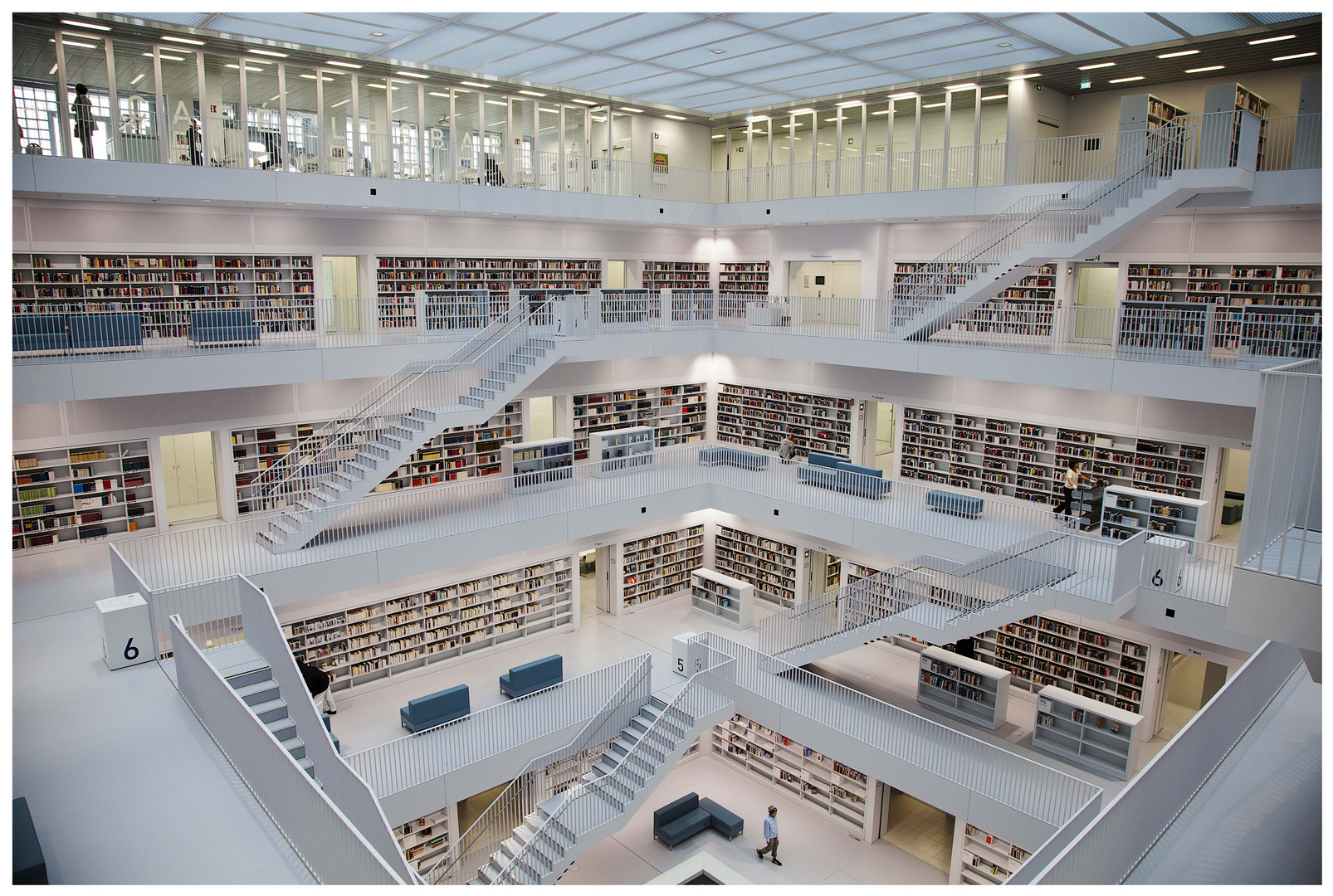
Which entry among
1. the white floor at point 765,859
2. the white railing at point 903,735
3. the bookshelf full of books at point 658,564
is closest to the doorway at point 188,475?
the bookshelf full of books at point 658,564

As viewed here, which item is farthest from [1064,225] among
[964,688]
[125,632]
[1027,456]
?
[125,632]

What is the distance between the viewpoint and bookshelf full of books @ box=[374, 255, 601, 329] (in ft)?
53.5

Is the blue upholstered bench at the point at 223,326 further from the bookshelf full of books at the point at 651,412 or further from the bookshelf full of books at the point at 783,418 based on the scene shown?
the bookshelf full of books at the point at 783,418

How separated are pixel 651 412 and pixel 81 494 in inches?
430

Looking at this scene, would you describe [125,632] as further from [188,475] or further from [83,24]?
[83,24]

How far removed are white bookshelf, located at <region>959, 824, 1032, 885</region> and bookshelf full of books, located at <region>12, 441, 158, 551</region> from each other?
13.3 metres

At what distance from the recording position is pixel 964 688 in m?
13.7

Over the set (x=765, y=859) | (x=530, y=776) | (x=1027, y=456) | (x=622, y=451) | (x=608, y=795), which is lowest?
(x=765, y=859)

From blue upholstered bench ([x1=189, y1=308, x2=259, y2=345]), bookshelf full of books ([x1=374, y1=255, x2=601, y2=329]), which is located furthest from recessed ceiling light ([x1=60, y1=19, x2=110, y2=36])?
bookshelf full of books ([x1=374, y1=255, x2=601, y2=329])

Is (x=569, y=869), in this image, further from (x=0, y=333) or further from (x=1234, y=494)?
(x=1234, y=494)

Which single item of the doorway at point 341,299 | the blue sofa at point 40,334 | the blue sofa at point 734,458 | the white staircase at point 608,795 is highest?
the doorway at point 341,299

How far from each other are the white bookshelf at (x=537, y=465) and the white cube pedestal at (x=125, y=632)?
654 centimetres

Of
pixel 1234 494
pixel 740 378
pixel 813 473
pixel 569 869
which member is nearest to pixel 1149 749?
pixel 1234 494

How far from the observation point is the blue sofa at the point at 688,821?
13258mm
